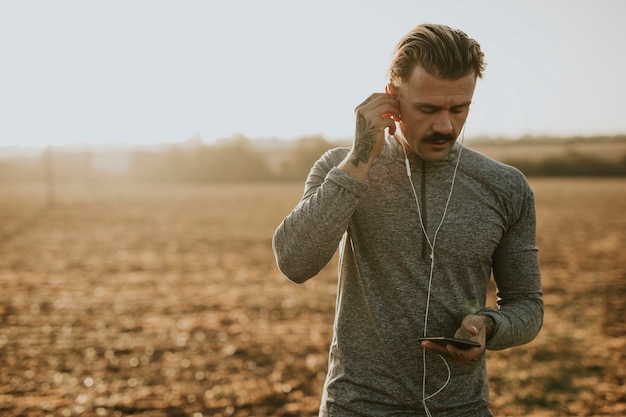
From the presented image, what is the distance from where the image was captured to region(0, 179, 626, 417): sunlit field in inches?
225

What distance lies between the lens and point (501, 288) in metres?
2.36

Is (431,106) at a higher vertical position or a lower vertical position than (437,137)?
higher

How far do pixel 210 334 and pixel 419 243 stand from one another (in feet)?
19.7

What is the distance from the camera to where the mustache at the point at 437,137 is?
2.19m

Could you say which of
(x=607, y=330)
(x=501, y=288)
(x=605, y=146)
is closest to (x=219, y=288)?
(x=607, y=330)

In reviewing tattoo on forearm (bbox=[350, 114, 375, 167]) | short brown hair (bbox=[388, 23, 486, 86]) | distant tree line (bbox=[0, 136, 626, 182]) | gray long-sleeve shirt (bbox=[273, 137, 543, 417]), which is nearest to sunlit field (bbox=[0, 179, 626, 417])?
gray long-sleeve shirt (bbox=[273, 137, 543, 417])

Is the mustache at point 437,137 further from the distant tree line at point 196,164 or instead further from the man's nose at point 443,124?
the distant tree line at point 196,164

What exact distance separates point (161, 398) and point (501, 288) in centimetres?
426

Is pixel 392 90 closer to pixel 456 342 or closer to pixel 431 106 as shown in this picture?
pixel 431 106

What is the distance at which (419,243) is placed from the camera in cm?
220

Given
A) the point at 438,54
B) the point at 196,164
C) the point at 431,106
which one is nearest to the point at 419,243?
the point at 431,106

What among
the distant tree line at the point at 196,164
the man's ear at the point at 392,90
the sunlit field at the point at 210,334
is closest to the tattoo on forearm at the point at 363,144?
the man's ear at the point at 392,90

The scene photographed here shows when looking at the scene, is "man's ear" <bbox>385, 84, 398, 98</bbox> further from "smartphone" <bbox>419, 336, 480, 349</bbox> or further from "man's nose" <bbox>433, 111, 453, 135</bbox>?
"smartphone" <bbox>419, 336, 480, 349</bbox>

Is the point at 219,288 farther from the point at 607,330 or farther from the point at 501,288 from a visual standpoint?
the point at 501,288
